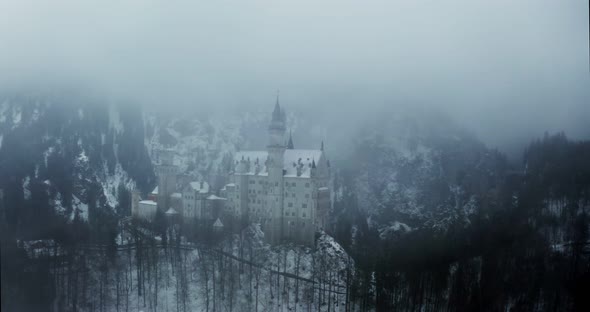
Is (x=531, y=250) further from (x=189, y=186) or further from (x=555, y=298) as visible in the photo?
(x=189, y=186)

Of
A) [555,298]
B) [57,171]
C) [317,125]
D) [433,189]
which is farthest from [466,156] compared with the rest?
[57,171]

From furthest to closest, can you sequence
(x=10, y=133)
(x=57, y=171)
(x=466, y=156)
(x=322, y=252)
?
1. (x=466, y=156)
2. (x=10, y=133)
3. (x=57, y=171)
4. (x=322, y=252)

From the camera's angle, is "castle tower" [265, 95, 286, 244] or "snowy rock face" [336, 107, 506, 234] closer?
"castle tower" [265, 95, 286, 244]

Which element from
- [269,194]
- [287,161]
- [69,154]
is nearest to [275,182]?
[269,194]

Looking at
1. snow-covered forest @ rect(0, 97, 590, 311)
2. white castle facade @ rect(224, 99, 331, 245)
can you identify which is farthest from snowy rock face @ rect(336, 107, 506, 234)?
white castle facade @ rect(224, 99, 331, 245)

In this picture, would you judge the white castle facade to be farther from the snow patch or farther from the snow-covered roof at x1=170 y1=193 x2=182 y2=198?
the snow patch

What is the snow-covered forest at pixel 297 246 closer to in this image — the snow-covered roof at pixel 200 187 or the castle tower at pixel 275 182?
the castle tower at pixel 275 182

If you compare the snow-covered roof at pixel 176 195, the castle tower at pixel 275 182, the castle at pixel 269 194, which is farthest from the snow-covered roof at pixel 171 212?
the castle tower at pixel 275 182
